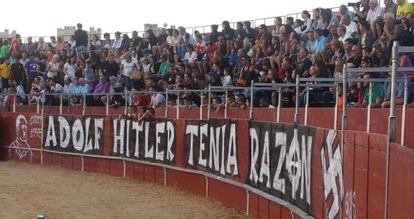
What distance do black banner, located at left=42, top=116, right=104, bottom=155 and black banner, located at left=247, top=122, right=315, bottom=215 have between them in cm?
907

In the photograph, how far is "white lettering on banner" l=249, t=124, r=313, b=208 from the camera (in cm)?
969

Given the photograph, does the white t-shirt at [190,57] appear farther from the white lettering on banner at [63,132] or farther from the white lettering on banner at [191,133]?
the white lettering on banner at [191,133]

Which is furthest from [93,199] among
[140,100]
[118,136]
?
[140,100]

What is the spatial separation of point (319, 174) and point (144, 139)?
33.1 ft

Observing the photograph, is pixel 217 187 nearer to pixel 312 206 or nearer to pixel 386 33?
pixel 386 33

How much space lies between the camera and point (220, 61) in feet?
61.2

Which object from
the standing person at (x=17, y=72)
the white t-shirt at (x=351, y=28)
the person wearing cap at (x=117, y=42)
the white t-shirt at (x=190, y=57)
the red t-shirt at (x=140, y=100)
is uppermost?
the person wearing cap at (x=117, y=42)

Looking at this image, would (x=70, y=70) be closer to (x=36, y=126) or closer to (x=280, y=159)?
(x=36, y=126)

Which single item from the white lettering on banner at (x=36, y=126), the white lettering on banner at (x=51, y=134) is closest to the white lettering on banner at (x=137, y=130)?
the white lettering on banner at (x=51, y=134)

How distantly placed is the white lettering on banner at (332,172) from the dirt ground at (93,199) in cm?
467

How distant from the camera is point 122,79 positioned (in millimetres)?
22641

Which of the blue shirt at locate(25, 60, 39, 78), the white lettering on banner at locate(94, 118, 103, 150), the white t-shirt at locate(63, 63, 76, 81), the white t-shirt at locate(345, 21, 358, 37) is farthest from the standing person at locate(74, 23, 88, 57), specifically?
the white t-shirt at locate(345, 21, 358, 37)

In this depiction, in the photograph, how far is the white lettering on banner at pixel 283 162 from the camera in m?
9.69

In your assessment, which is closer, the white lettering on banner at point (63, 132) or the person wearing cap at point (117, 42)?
the white lettering on banner at point (63, 132)
